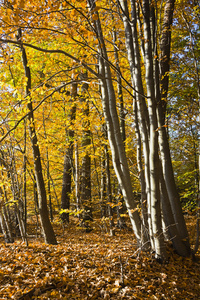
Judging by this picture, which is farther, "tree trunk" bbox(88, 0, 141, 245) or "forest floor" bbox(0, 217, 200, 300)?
"tree trunk" bbox(88, 0, 141, 245)

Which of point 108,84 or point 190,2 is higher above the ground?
point 190,2

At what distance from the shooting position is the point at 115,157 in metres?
3.75

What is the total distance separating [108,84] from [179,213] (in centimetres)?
310

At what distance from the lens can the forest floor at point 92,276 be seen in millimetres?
2791

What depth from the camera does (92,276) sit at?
3188mm

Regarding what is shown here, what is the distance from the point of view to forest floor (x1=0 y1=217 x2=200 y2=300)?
2.79 meters

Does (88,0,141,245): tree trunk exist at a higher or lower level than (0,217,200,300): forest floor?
higher

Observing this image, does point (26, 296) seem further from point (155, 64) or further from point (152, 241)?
point (155, 64)

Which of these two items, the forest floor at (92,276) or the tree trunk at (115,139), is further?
the tree trunk at (115,139)

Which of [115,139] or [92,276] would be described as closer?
[92,276]

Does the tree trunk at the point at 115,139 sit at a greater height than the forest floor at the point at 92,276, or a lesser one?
greater

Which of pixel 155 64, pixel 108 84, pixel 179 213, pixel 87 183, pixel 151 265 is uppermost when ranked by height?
pixel 155 64

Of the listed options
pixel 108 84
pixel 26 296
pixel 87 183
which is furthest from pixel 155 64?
pixel 87 183

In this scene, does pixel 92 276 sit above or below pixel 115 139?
below
